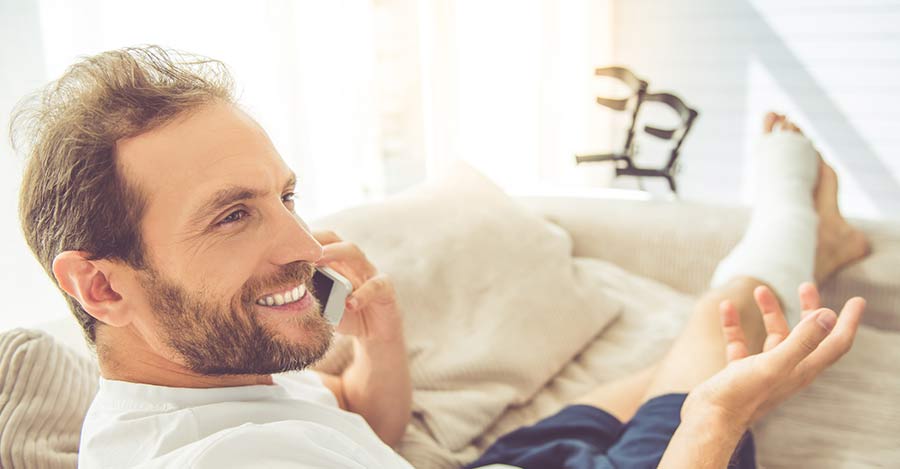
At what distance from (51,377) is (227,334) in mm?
267

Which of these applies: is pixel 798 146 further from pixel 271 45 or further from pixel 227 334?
pixel 227 334

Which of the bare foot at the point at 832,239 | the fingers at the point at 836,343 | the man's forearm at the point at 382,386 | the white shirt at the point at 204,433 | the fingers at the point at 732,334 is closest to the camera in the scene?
the white shirt at the point at 204,433

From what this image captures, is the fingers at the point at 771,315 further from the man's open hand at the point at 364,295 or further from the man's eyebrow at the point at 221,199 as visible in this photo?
the man's eyebrow at the point at 221,199

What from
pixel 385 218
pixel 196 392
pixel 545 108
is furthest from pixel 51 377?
pixel 545 108

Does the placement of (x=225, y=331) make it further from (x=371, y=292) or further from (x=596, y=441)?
(x=596, y=441)

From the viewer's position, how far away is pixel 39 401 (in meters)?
0.90

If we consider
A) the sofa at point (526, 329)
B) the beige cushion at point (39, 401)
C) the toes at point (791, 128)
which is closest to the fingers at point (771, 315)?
the sofa at point (526, 329)

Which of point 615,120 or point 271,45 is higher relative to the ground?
point 271,45

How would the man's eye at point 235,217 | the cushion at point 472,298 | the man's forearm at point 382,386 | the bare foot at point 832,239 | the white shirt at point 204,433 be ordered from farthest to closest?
1. the bare foot at point 832,239
2. the cushion at point 472,298
3. the man's forearm at point 382,386
4. the man's eye at point 235,217
5. the white shirt at point 204,433

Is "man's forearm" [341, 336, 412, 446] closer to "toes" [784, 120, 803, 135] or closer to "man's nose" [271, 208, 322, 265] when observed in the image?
"man's nose" [271, 208, 322, 265]

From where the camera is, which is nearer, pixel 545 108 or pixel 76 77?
pixel 76 77

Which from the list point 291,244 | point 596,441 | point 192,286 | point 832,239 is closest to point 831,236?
point 832,239

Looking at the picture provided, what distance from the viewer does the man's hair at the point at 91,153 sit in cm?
79

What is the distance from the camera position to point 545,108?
3.38 metres
